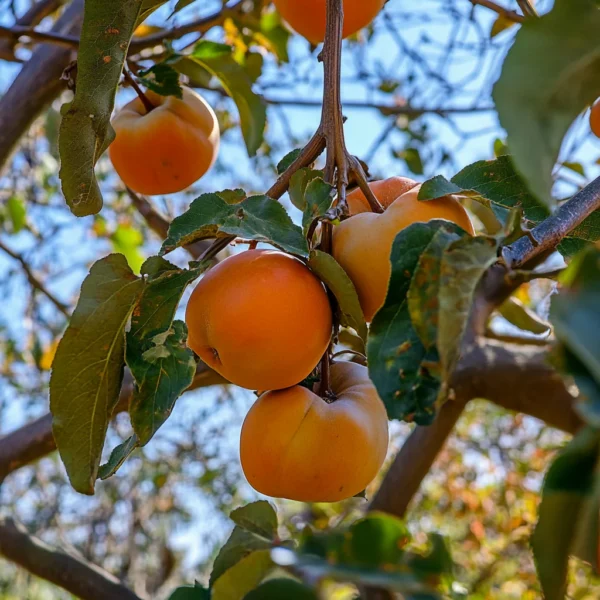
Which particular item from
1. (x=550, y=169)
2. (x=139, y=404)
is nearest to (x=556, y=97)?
(x=550, y=169)

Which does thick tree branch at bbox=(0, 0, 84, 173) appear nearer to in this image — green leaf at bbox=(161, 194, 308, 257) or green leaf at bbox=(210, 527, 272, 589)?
green leaf at bbox=(161, 194, 308, 257)

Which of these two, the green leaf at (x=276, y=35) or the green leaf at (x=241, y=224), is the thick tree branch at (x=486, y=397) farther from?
the green leaf at (x=241, y=224)

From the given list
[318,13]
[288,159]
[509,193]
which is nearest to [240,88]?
[318,13]

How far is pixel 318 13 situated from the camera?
4.11 feet

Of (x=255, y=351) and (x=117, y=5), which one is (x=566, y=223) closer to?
(x=255, y=351)

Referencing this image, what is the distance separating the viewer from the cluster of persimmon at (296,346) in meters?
0.81

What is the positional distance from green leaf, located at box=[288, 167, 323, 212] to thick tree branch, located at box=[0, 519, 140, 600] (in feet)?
4.60

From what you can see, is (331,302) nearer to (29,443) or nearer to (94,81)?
(94,81)

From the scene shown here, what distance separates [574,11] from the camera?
55 centimetres

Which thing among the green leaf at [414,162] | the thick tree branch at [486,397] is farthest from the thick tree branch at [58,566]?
the green leaf at [414,162]

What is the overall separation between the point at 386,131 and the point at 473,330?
0.94 meters

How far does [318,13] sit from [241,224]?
617 millimetres

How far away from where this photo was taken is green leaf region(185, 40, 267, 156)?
1.54m

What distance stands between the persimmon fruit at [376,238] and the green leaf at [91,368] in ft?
0.84
